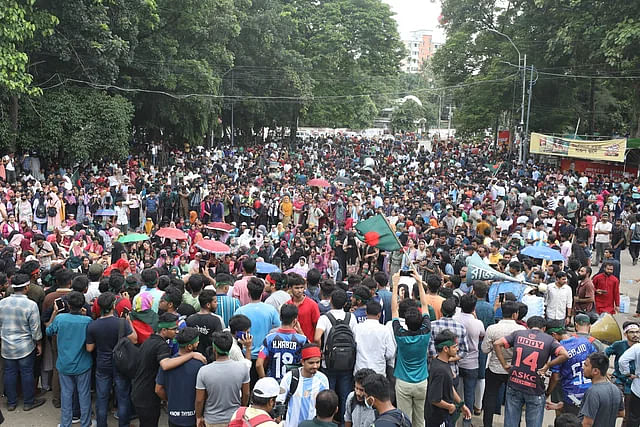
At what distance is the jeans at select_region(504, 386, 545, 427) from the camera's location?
586 centimetres

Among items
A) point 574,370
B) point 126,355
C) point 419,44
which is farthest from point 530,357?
point 419,44

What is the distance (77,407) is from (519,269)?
5861 millimetres

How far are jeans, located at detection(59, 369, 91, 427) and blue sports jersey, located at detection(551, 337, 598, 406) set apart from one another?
4700 millimetres

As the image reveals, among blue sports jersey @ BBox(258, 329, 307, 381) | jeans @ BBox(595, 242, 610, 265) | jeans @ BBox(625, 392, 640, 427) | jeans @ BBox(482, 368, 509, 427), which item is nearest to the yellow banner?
jeans @ BBox(595, 242, 610, 265)

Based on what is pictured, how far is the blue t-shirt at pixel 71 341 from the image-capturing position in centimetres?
611

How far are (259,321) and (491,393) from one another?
261 centimetres

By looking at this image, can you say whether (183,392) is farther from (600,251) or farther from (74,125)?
(74,125)

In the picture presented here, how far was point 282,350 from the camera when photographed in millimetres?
5441

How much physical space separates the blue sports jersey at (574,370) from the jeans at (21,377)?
5.50 metres

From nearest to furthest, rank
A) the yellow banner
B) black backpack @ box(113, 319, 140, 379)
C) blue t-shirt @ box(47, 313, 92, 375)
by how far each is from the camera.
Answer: black backpack @ box(113, 319, 140, 379), blue t-shirt @ box(47, 313, 92, 375), the yellow banner

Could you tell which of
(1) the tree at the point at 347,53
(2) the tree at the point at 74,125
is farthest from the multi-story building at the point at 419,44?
(2) the tree at the point at 74,125

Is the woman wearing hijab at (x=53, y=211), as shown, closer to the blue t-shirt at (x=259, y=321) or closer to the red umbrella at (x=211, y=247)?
the red umbrella at (x=211, y=247)

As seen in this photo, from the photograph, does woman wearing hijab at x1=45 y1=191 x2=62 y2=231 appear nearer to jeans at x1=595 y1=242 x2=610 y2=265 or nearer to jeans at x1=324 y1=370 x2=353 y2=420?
jeans at x1=324 y1=370 x2=353 y2=420

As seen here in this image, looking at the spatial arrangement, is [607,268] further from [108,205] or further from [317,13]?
[317,13]
